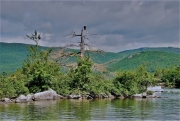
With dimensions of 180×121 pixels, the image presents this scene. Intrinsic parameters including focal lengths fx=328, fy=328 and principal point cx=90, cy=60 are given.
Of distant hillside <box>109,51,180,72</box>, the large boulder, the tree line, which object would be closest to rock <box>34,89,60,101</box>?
the large boulder

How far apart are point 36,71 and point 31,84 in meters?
1.45

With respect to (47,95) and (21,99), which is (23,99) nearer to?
(21,99)

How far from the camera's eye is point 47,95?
32.2 m

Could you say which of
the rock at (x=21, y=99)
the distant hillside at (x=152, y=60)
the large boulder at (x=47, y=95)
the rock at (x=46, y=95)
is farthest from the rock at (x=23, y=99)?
the distant hillside at (x=152, y=60)

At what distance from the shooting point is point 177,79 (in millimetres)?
94875

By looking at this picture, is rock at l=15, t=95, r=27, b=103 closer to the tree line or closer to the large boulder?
the tree line

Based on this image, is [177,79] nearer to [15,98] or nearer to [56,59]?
[56,59]

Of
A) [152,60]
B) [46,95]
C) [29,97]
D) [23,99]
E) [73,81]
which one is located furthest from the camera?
[152,60]

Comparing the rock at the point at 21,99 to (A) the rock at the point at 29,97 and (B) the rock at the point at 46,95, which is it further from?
(B) the rock at the point at 46,95

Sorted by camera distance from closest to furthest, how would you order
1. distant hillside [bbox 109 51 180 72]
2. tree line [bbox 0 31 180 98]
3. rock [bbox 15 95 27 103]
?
rock [bbox 15 95 27 103]
tree line [bbox 0 31 180 98]
distant hillside [bbox 109 51 180 72]

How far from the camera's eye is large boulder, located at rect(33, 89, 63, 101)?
104ft

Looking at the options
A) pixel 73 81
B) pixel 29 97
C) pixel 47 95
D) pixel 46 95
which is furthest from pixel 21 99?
→ pixel 73 81

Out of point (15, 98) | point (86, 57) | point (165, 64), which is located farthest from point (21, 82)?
point (165, 64)

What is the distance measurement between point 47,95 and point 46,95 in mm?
110
